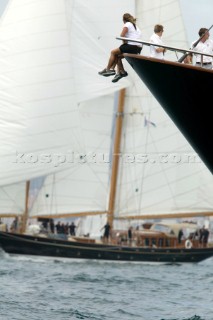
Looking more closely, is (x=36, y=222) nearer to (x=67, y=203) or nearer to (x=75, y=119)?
(x=67, y=203)

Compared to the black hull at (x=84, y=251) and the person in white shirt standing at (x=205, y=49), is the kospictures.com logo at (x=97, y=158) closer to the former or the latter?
the black hull at (x=84, y=251)

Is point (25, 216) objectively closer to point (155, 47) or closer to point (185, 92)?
point (185, 92)

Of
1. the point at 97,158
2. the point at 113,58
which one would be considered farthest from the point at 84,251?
the point at 113,58

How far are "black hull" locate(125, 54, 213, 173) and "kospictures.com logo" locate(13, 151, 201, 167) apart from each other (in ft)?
98.6

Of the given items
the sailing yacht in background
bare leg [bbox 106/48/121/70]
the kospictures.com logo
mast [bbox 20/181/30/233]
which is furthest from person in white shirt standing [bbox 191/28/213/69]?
mast [bbox 20/181/30/233]

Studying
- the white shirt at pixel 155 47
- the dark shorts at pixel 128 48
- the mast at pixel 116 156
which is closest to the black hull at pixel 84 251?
the mast at pixel 116 156

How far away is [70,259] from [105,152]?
705cm

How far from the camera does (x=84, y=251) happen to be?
7581cm

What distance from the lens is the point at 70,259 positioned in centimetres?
7456

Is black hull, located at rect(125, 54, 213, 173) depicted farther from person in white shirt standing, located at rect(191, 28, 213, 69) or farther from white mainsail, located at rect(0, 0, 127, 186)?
white mainsail, located at rect(0, 0, 127, 186)

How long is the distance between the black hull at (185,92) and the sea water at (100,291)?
5760 millimetres

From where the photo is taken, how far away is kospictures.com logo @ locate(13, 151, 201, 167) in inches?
2697

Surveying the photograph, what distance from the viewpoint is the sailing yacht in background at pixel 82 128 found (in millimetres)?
68250

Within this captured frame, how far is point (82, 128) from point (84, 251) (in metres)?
7.02
